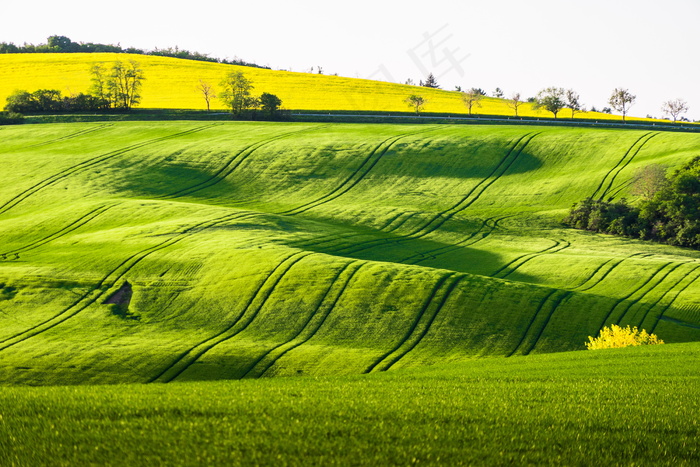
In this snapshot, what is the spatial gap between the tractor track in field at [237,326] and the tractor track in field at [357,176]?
2329cm

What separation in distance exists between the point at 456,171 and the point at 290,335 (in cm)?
5034

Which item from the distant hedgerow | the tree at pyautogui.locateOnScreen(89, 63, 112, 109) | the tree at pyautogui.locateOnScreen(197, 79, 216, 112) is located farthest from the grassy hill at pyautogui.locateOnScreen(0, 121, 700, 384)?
the tree at pyautogui.locateOnScreen(197, 79, 216, 112)

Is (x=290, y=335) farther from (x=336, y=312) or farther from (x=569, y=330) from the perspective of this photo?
(x=569, y=330)

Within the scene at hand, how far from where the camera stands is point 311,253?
157ft

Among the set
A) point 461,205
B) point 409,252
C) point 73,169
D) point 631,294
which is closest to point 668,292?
point 631,294

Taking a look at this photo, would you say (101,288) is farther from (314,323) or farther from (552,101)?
Result: (552,101)

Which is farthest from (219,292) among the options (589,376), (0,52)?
(0,52)

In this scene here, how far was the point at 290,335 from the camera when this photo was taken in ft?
122

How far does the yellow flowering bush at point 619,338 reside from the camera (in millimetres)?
34609

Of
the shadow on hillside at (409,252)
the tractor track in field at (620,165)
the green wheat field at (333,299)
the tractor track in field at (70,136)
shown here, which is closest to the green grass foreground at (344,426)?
the green wheat field at (333,299)

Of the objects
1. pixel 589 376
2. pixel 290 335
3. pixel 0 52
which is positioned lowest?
pixel 290 335

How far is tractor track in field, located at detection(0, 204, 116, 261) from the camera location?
2078 inches

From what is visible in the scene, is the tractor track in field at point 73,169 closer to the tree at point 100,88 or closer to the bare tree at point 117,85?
the bare tree at point 117,85

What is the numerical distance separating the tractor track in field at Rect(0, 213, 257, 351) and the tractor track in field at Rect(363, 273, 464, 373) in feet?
61.7
